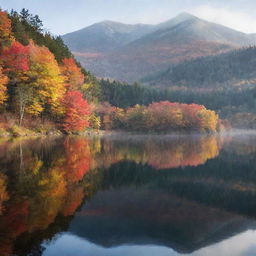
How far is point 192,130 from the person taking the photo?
113375mm

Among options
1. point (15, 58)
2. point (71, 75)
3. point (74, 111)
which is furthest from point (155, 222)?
point (71, 75)

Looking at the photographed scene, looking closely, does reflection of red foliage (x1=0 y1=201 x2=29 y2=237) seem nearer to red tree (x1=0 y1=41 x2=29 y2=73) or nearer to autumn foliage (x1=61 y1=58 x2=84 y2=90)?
red tree (x1=0 y1=41 x2=29 y2=73)

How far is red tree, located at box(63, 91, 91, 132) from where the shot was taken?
63812 mm

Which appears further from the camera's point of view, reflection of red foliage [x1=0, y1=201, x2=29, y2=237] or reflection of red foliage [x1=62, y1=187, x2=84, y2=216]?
reflection of red foliage [x1=62, y1=187, x2=84, y2=216]

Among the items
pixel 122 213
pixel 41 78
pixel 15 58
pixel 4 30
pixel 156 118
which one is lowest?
pixel 156 118

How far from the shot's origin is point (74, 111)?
63.7 meters

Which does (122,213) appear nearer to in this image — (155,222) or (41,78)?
(155,222)

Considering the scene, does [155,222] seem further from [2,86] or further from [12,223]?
[2,86]

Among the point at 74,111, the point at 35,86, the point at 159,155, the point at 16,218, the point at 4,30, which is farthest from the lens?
the point at 74,111

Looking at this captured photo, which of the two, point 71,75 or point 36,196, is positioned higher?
point 71,75

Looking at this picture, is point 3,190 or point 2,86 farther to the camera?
point 2,86

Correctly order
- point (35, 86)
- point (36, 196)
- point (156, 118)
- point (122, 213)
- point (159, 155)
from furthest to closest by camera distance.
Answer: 1. point (156, 118)
2. point (35, 86)
3. point (159, 155)
4. point (36, 196)
5. point (122, 213)

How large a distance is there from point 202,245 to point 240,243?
1014 mm

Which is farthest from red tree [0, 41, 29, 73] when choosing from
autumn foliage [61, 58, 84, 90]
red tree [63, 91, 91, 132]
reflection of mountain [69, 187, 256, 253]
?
reflection of mountain [69, 187, 256, 253]
